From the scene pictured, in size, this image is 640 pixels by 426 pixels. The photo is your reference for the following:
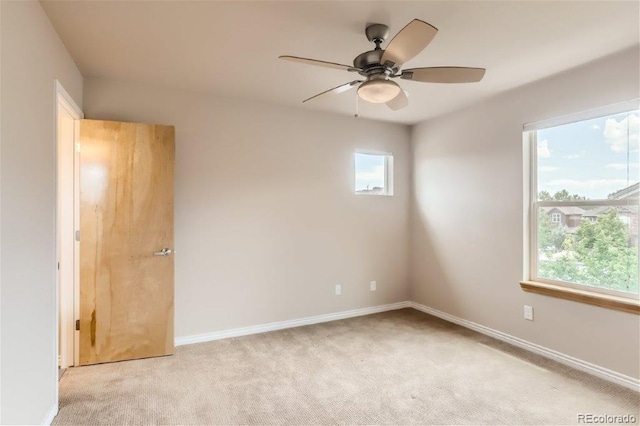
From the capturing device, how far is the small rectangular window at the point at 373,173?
4.29 meters

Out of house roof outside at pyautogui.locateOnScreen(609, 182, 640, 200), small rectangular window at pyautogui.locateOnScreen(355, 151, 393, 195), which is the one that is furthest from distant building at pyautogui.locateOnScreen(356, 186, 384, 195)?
house roof outside at pyautogui.locateOnScreen(609, 182, 640, 200)

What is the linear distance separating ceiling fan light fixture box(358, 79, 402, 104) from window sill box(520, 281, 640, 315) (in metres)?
2.24

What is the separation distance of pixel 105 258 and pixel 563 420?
3501mm

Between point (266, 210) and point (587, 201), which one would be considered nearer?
point (587, 201)

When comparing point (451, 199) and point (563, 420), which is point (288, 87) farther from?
point (563, 420)

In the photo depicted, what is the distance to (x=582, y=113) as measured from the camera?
271 cm

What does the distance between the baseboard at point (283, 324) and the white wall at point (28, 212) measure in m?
1.28

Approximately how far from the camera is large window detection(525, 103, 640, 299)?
2.50 meters

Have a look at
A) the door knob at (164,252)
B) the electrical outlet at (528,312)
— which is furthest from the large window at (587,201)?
the door knob at (164,252)

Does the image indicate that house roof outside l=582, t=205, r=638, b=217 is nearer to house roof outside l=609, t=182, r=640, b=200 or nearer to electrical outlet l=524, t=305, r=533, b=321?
house roof outside l=609, t=182, r=640, b=200

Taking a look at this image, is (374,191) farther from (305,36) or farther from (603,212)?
(305,36)

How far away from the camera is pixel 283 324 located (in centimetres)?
373

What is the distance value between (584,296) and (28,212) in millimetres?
3784

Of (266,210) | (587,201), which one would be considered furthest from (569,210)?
(266,210)
